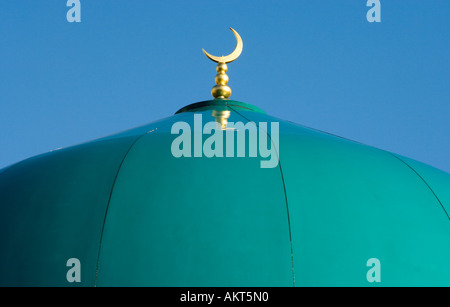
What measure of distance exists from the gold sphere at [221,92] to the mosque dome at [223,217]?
3126mm

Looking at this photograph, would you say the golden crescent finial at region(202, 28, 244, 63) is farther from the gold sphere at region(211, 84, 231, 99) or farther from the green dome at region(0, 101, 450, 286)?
the green dome at region(0, 101, 450, 286)

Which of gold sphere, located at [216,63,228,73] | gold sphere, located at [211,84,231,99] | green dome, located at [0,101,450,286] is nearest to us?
green dome, located at [0,101,450,286]

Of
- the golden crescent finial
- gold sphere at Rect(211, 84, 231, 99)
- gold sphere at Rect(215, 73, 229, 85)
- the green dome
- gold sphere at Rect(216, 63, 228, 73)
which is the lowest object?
the green dome

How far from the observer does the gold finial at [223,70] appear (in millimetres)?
9820

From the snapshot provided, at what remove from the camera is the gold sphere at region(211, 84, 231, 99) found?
980 cm

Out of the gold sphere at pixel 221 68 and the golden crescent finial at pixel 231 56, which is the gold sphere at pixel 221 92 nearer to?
the gold sphere at pixel 221 68

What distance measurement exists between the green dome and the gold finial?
3.41m

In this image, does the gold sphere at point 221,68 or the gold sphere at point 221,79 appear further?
the gold sphere at point 221,68

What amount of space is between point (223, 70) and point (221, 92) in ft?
2.06

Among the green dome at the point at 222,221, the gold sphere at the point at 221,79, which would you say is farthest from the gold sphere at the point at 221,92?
the green dome at the point at 222,221

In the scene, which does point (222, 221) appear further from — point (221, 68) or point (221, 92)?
point (221, 68)

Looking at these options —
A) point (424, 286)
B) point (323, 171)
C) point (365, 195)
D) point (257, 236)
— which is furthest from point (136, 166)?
point (424, 286)

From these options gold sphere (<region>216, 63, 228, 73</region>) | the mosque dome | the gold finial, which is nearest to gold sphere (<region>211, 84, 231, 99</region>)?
the gold finial

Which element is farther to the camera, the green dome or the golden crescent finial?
the golden crescent finial
